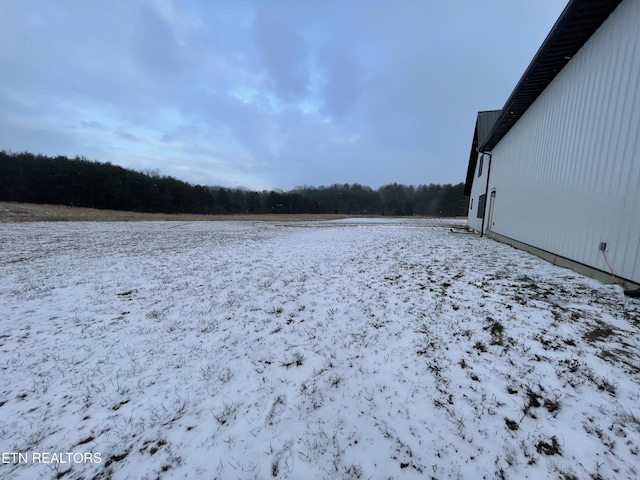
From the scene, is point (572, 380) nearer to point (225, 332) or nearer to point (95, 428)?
point (225, 332)

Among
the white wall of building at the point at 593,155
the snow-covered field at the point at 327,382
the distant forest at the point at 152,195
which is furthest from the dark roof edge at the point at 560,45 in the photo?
the distant forest at the point at 152,195

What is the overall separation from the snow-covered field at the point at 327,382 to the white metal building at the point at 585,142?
129cm

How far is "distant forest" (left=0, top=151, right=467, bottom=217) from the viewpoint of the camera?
38.8m

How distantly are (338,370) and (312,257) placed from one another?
6.04 metres

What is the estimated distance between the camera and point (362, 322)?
4094 millimetres

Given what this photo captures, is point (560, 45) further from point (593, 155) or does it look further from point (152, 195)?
point (152, 195)

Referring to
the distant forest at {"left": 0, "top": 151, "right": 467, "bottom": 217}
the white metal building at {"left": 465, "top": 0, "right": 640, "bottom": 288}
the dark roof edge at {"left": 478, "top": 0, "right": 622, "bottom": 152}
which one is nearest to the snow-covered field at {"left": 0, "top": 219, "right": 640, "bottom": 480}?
the white metal building at {"left": 465, "top": 0, "right": 640, "bottom": 288}

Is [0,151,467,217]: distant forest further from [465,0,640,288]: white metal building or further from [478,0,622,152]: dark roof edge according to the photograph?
[465,0,640,288]: white metal building

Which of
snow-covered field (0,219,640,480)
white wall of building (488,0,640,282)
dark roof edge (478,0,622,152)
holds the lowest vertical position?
snow-covered field (0,219,640,480)

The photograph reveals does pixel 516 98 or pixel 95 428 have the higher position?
pixel 516 98

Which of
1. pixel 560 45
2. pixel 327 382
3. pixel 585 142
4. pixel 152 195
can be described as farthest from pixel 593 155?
pixel 152 195

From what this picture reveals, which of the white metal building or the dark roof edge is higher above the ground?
the dark roof edge

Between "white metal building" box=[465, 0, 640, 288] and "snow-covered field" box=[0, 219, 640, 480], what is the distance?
1.29 m

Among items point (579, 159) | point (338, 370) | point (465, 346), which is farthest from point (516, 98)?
point (338, 370)
